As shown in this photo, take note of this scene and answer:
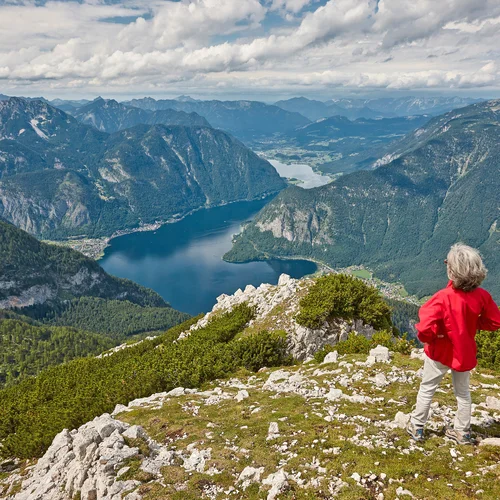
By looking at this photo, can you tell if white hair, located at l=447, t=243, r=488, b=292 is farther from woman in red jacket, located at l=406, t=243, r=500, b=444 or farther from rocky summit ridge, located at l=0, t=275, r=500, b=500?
rocky summit ridge, located at l=0, t=275, r=500, b=500

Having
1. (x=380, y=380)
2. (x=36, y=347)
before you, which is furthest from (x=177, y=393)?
(x=36, y=347)

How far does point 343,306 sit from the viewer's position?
3716 cm

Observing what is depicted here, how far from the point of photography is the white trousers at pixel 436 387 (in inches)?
413

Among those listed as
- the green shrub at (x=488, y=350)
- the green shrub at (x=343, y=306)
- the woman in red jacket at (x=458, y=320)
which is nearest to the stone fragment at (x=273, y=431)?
the woman in red jacket at (x=458, y=320)

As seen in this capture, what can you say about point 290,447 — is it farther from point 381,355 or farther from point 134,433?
point 381,355

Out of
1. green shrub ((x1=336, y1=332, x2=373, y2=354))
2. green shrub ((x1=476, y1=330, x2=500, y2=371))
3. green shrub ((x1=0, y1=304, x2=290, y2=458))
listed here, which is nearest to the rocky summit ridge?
green shrub ((x1=0, y1=304, x2=290, y2=458))

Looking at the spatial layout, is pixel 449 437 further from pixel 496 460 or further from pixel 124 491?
pixel 124 491

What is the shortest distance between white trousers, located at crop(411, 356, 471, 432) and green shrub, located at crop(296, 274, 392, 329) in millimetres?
24838

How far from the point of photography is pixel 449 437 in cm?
1141

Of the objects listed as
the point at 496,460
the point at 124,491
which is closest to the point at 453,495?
the point at 496,460

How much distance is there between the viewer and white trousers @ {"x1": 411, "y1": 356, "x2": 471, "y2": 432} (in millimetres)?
10484

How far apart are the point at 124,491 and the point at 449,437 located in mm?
11100

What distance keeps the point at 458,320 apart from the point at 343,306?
90.8 ft

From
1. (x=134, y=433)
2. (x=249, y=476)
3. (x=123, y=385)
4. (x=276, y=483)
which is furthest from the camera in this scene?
(x=123, y=385)
